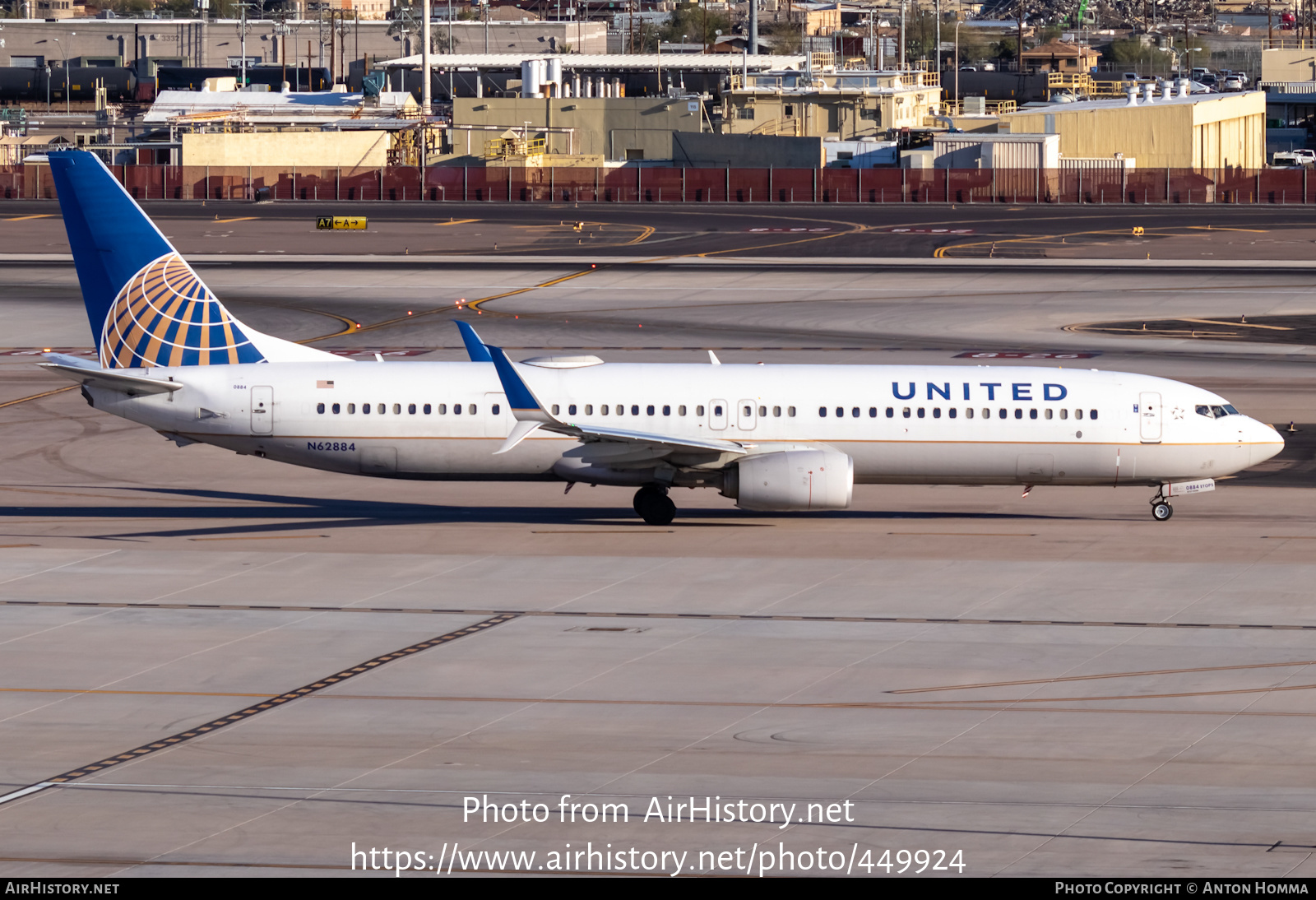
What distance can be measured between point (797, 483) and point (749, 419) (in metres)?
2.44

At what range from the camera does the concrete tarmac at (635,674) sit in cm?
2256

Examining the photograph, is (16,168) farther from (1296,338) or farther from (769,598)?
(769,598)

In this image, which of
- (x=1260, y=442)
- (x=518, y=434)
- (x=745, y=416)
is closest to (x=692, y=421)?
Result: (x=745, y=416)

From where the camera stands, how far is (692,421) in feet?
142

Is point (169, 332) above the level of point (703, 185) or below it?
below

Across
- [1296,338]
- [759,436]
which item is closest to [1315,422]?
[1296,338]

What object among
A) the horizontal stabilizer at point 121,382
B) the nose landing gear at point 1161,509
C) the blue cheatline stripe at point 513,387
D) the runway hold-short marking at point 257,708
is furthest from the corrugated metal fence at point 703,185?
the runway hold-short marking at point 257,708

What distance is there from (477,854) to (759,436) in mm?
22480

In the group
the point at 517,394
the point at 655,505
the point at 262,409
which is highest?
the point at 517,394

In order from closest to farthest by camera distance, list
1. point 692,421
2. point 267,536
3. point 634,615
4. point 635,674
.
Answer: point 635,674 → point 634,615 → point 267,536 → point 692,421

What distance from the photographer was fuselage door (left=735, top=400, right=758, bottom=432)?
4306 centimetres

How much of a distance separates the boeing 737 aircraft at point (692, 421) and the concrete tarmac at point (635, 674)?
1.63m

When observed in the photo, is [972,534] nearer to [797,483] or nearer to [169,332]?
[797,483]

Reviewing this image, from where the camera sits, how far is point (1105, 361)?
70750mm
